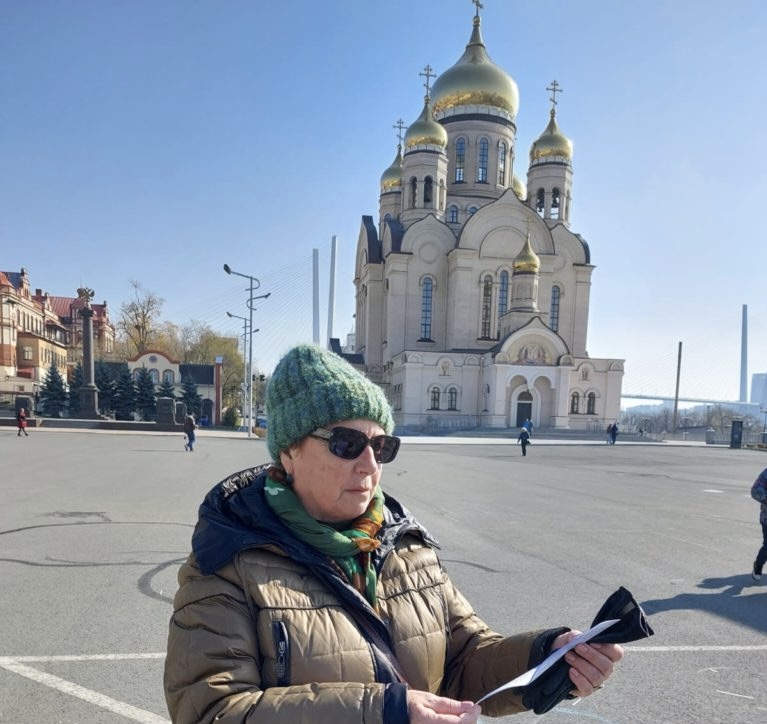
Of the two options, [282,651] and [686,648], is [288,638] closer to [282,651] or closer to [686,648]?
[282,651]

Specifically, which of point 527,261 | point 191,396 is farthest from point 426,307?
point 191,396

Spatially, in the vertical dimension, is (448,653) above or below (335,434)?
below

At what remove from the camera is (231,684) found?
137 cm

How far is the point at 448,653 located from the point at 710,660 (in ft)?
9.81

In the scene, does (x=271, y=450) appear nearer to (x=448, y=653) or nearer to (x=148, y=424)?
(x=448, y=653)

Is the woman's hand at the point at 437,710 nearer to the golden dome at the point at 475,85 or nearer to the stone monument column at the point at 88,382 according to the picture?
the stone monument column at the point at 88,382

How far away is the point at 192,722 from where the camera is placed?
4.55ft

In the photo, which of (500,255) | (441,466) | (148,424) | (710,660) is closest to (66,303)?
(148,424)

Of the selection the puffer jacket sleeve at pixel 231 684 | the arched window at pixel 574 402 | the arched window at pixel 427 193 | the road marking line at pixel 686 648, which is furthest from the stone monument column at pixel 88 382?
the puffer jacket sleeve at pixel 231 684

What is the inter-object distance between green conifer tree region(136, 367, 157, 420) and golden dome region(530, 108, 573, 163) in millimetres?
37193

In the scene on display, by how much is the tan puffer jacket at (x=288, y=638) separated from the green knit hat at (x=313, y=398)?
229 mm

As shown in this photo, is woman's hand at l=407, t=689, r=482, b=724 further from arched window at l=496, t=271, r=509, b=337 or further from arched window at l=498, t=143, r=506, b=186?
arched window at l=498, t=143, r=506, b=186

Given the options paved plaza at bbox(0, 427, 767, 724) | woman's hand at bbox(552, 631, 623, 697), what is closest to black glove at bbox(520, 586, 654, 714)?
woman's hand at bbox(552, 631, 623, 697)

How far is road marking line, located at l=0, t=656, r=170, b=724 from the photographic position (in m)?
3.00
